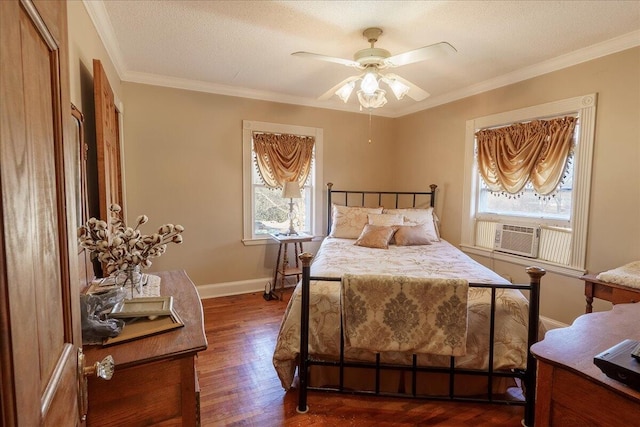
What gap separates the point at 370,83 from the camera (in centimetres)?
230

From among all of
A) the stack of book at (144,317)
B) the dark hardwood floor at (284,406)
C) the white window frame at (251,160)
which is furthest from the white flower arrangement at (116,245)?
the white window frame at (251,160)

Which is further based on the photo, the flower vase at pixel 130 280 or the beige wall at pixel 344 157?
the beige wall at pixel 344 157

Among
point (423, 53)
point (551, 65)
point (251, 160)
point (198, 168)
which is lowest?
point (198, 168)

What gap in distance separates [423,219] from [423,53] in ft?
6.61

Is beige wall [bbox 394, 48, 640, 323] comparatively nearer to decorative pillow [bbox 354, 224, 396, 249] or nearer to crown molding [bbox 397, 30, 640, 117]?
crown molding [bbox 397, 30, 640, 117]

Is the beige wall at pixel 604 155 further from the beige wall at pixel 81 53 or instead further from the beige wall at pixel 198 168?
the beige wall at pixel 81 53

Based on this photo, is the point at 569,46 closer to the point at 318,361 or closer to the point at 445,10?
the point at 445,10

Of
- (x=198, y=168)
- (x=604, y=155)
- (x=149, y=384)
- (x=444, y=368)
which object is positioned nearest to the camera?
(x=149, y=384)

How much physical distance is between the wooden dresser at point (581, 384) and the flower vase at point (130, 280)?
5.24ft

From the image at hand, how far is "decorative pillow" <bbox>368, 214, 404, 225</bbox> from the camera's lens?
11.6 ft

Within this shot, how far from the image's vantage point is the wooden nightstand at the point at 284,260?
12.1 feet

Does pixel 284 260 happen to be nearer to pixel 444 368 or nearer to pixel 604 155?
pixel 444 368

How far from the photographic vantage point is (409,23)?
7.11 feet

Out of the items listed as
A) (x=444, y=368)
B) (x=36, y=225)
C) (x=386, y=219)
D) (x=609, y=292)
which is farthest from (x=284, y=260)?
(x=36, y=225)
